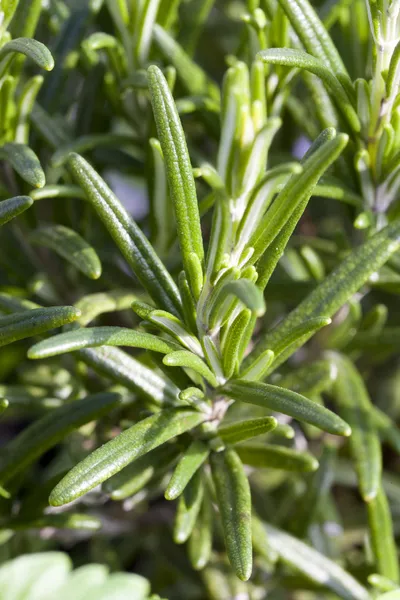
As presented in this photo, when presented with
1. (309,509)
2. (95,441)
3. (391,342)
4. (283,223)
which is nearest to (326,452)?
(309,509)

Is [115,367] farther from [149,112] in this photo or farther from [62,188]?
[149,112]

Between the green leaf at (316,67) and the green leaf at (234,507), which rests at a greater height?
the green leaf at (316,67)

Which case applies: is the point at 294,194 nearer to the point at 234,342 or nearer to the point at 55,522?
the point at 234,342

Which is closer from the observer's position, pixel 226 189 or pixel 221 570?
pixel 226 189

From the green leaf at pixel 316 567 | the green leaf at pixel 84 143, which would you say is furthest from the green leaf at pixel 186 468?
the green leaf at pixel 84 143

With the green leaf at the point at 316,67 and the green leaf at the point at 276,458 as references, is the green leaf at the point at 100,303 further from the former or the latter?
the green leaf at the point at 316,67

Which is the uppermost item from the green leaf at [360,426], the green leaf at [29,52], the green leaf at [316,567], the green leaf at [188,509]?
the green leaf at [29,52]

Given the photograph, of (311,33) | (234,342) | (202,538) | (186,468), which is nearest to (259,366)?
(234,342)
